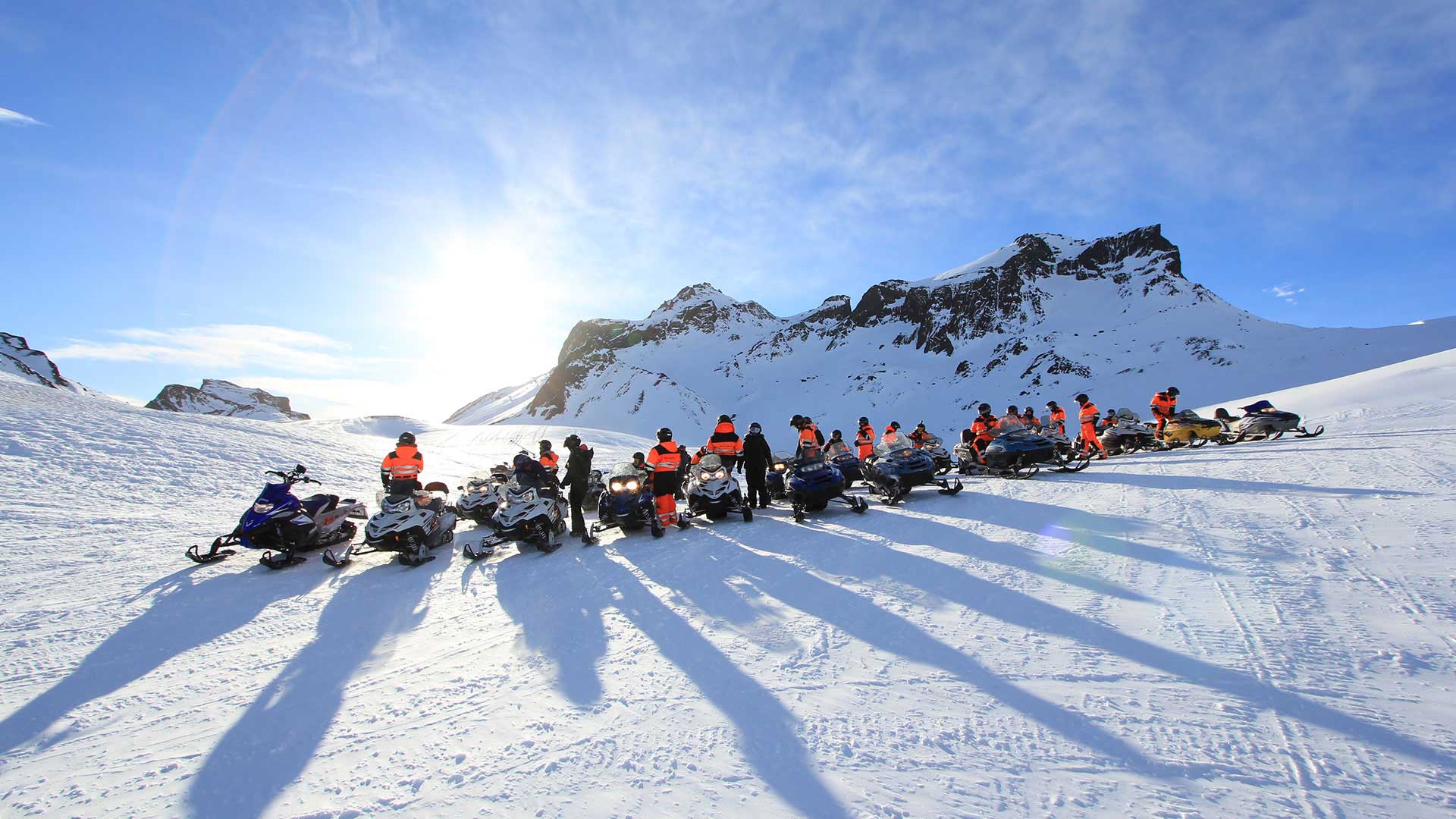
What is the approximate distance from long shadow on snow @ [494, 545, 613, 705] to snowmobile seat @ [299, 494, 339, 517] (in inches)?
96.3

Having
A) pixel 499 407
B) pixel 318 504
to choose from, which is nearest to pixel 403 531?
pixel 318 504

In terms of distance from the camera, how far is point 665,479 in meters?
8.52

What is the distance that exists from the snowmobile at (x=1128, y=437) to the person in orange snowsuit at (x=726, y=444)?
32.9ft

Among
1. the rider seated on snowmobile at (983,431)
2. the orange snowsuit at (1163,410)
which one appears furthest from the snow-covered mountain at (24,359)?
the orange snowsuit at (1163,410)

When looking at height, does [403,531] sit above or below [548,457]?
below

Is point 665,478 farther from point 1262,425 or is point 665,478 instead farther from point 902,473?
point 1262,425

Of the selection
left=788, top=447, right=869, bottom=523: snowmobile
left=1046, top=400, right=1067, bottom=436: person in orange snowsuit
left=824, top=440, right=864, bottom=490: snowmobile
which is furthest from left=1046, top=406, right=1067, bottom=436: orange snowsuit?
left=788, top=447, right=869, bottom=523: snowmobile

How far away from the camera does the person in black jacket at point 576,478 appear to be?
28.1 feet

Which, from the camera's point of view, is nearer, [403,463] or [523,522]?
[523,522]

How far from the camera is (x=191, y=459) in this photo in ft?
43.5

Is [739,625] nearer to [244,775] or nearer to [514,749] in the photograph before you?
[514,749]

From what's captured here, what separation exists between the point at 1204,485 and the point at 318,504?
1211cm

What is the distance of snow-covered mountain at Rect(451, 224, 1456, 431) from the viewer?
63.2 meters

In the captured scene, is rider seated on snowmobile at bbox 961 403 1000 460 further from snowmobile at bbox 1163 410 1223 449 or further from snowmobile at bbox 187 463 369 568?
snowmobile at bbox 187 463 369 568
